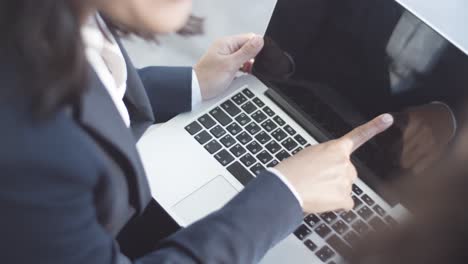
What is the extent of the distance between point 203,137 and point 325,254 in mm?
221

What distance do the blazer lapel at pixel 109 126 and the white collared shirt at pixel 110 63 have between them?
0.23 ft

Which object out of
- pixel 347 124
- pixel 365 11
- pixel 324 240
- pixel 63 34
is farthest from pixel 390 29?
pixel 63 34

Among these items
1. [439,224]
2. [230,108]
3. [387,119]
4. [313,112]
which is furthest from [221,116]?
[439,224]

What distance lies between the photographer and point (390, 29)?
72 cm

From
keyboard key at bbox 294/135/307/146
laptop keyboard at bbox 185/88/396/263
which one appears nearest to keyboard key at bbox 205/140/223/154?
laptop keyboard at bbox 185/88/396/263

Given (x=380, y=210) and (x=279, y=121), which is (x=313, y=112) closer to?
(x=279, y=121)

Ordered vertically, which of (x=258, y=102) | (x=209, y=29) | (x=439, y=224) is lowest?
(x=209, y=29)

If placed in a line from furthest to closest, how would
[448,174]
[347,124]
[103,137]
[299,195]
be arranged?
[347,124] < [299,195] < [103,137] < [448,174]

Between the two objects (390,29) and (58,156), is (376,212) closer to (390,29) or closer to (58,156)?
(390,29)

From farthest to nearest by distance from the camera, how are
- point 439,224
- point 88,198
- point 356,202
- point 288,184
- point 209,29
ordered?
point 209,29
point 356,202
point 288,184
point 88,198
point 439,224

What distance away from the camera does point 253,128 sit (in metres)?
0.86

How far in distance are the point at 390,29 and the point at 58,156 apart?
413 mm

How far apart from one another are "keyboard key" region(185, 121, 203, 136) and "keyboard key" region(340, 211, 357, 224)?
219mm

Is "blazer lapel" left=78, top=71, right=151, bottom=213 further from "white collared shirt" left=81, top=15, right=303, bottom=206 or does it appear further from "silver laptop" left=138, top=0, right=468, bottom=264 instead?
"silver laptop" left=138, top=0, right=468, bottom=264
